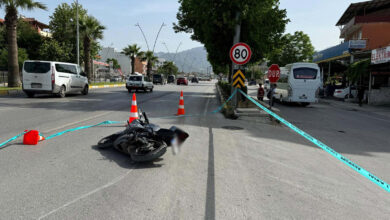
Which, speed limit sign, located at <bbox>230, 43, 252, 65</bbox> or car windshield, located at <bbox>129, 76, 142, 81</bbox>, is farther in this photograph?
car windshield, located at <bbox>129, 76, 142, 81</bbox>

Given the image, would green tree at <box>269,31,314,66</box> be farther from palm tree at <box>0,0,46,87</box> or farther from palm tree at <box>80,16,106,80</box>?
palm tree at <box>0,0,46,87</box>

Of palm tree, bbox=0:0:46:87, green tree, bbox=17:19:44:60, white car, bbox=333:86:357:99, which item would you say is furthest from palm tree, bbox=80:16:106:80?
white car, bbox=333:86:357:99

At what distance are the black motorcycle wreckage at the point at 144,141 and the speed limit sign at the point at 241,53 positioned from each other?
236 inches

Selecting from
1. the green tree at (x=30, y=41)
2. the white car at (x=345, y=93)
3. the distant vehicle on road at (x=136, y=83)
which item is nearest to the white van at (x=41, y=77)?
the distant vehicle on road at (x=136, y=83)

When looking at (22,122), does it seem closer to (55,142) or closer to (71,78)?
(55,142)

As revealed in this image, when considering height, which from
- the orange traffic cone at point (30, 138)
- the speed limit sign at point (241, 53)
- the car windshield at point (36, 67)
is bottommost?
the orange traffic cone at point (30, 138)

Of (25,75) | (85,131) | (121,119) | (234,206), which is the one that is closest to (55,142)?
(85,131)

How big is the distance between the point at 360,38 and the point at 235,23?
28634 millimetres

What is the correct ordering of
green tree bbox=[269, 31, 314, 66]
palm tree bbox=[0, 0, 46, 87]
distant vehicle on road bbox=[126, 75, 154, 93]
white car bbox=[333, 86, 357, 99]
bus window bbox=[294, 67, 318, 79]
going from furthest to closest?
green tree bbox=[269, 31, 314, 66] → white car bbox=[333, 86, 357, 99] → distant vehicle on road bbox=[126, 75, 154, 93] → palm tree bbox=[0, 0, 46, 87] → bus window bbox=[294, 67, 318, 79]

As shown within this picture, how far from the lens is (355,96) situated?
80.7 ft

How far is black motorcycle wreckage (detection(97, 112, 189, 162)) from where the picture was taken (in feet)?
14.1

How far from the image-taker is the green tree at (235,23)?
48.9ft

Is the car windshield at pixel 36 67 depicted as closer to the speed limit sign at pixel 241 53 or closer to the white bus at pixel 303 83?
the speed limit sign at pixel 241 53

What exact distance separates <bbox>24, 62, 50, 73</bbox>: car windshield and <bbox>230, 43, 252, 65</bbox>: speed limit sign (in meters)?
10.3
